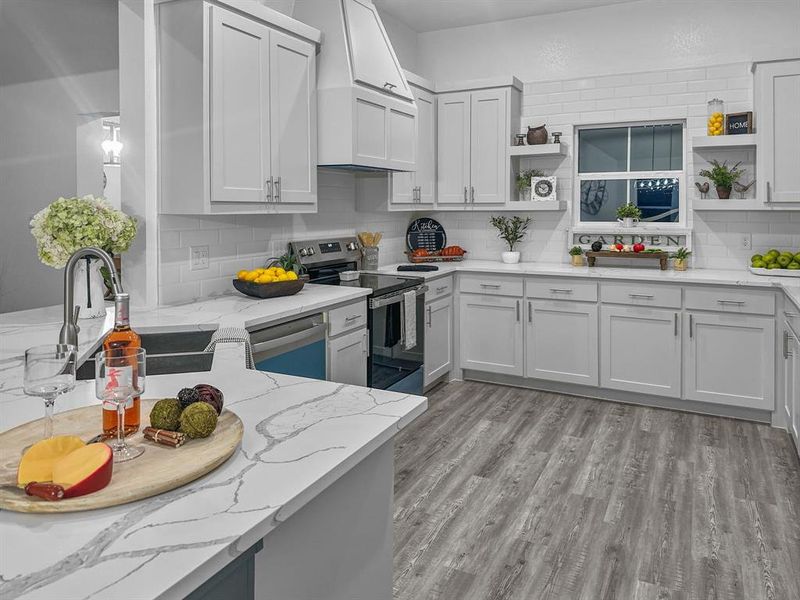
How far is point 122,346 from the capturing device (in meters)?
1.37

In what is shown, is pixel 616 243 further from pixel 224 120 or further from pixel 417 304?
pixel 224 120

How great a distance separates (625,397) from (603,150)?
2011mm

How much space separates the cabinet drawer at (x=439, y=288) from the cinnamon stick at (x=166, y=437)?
3.45 metres

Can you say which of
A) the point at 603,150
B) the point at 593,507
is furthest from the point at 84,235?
the point at 603,150

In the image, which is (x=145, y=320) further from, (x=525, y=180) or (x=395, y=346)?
(x=525, y=180)

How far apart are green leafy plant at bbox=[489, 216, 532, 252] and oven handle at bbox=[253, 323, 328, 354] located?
251 centimetres

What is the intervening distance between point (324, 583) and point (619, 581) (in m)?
1.56

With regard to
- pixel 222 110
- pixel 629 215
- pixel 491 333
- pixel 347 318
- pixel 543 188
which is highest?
pixel 222 110

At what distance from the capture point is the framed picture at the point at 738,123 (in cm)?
442

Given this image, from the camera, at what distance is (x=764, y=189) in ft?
→ 14.0

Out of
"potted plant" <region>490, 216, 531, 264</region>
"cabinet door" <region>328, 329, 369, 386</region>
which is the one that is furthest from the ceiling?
"cabinet door" <region>328, 329, 369, 386</region>

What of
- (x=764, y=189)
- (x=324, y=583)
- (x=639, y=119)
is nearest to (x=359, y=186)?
(x=639, y=119)

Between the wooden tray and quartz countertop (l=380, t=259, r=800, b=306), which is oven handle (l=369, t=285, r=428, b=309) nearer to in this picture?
quartz countertop (l=380, t=259, r=800, b=306)

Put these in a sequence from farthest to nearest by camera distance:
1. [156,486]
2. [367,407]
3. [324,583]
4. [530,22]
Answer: [530,22]
[367,407]
[324,583]
[156,486]
